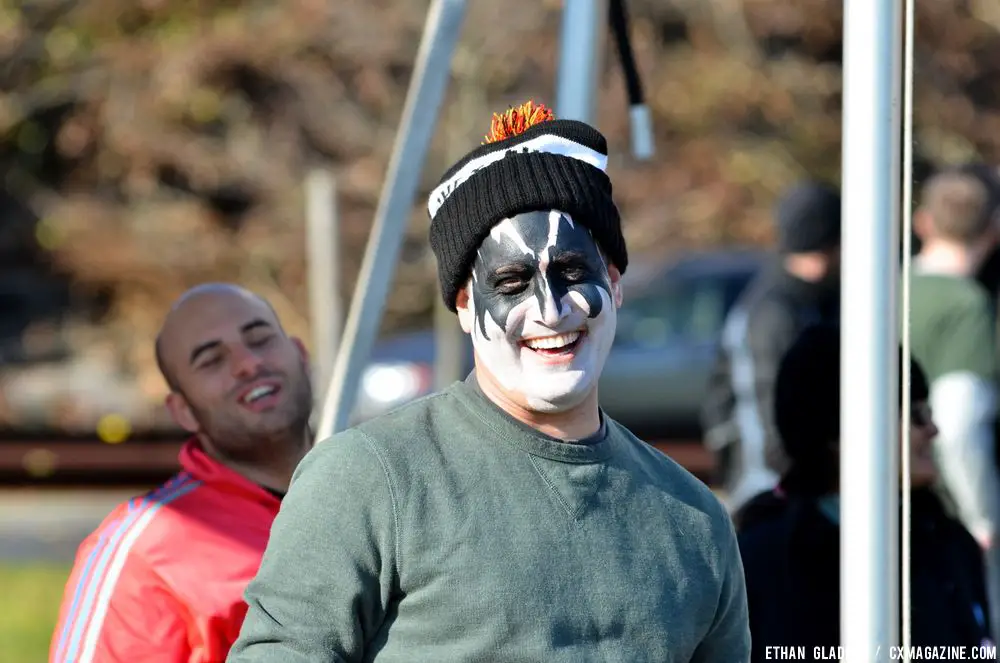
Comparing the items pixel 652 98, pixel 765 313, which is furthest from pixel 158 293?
pixel 765 313

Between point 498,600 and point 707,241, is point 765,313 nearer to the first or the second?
point 498,600

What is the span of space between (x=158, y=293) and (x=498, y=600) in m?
15.2

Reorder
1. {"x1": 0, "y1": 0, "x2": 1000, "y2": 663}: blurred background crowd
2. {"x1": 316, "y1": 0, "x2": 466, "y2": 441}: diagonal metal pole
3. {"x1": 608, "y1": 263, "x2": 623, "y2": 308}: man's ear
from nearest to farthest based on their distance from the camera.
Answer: {"x1": 608, "y1": 263, "x2": 623, "y2": 308}: man's ear → {"x1": 316, "y1": 0, "x2": 466, "y2": 441}: diagonal metal pole → {"x1": 0, "y1": 0, "x2": 1000, "y2": 663}: blurred background crowd

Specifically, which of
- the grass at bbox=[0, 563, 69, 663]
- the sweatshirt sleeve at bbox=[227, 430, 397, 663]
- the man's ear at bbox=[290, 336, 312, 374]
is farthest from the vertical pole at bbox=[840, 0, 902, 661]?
the grass at bbox=[0, 563, 69, 663]

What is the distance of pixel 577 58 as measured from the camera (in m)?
3.40

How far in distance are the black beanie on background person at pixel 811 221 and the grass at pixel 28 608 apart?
3239 millimetres

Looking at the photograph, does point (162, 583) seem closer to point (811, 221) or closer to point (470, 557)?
point (470, 557)

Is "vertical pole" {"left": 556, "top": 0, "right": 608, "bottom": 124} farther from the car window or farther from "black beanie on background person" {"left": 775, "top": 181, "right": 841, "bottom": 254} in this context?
the car window

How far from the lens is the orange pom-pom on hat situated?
2.17 m

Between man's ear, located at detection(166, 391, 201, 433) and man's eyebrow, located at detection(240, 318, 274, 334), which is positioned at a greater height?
→ man's eyebrow, located at detection(240, 318, 274, 334)

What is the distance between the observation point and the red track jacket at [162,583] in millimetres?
2494

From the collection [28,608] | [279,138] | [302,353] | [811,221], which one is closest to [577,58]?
[302,353]

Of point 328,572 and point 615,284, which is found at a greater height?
point 615,284

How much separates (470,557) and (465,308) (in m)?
0.42
